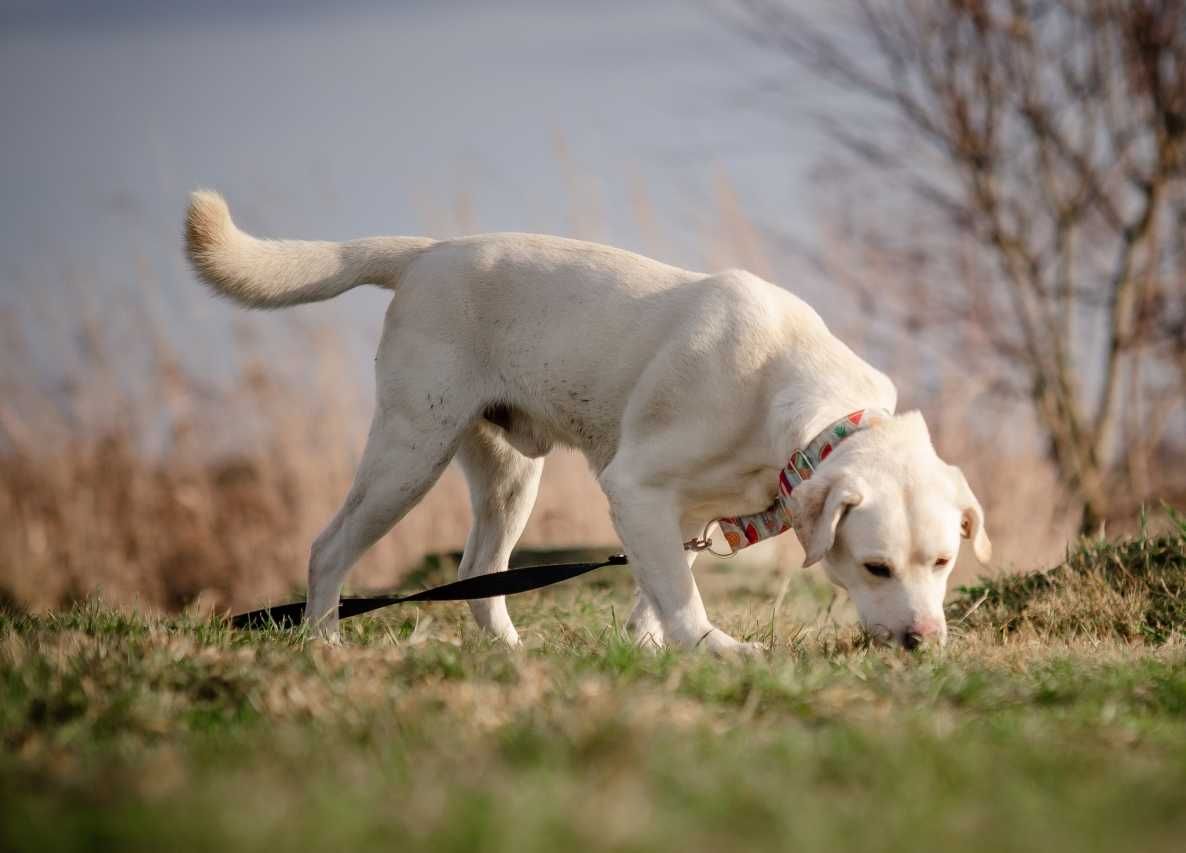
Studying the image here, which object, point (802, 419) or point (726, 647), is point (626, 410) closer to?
point (802, 419)

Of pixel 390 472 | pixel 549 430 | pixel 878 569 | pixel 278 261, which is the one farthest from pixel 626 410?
pixel 278 261

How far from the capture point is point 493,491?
4660 millimetres

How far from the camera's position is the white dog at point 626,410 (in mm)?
3346

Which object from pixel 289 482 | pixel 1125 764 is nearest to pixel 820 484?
pixel 1125 764

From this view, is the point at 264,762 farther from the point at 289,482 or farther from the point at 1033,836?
the point at 289,482

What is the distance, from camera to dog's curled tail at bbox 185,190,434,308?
4.30 m

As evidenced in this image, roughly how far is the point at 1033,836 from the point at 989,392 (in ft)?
22.4

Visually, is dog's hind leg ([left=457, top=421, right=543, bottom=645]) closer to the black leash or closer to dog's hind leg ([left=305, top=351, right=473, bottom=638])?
dog's hind leg ([left=305, top=351, right=473, bottom=638])

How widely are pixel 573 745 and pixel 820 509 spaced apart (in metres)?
1.44

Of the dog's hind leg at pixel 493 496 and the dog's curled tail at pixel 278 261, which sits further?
the dog's hind leg at pixel 493 496

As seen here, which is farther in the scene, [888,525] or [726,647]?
[726,647]

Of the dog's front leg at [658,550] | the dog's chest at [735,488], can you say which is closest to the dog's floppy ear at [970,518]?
the dog's chest at [735,488]

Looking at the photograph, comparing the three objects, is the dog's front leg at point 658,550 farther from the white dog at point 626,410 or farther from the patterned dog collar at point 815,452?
the patterned dog collar at point 815,452

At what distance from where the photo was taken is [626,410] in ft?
13.1
